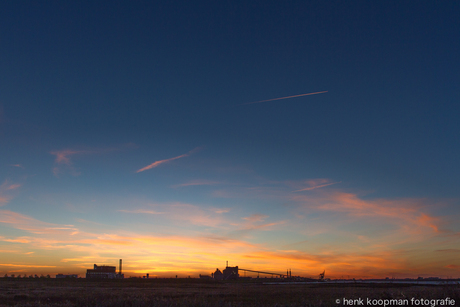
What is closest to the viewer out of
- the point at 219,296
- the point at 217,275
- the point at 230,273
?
the point at 219,296

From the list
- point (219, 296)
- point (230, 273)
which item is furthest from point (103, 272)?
point (219, 296)

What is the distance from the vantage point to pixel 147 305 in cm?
2580

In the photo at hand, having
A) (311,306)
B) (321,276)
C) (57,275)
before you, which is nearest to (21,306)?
(311,306)

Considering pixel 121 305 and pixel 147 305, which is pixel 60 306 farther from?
pixel 147 305

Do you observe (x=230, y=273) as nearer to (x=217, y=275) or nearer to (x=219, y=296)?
(x=217, y=275)

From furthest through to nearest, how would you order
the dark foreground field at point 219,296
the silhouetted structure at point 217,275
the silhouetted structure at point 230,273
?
1. the silhouetted structure at point 217,275
2. the silhouetted structure at point 230,273
3. the dark foreground field at point 219,296

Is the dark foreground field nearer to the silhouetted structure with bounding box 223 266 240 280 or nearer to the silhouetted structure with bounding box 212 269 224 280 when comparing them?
the silhouetted structure with bounding box 223 266 240 280

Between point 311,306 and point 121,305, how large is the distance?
568 inches

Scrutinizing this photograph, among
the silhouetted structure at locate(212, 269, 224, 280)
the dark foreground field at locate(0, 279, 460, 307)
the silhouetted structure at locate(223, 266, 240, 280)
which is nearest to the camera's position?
the dark foreground field at locate(0, 279, 460, 307)

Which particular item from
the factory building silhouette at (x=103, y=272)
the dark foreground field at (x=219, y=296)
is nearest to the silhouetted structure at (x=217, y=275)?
the factory building silhouette at (x=103, y=272)

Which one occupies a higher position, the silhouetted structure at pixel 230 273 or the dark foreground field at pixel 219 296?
the dark foreground field at pixel 219 296

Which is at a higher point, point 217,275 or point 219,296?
point 219,296

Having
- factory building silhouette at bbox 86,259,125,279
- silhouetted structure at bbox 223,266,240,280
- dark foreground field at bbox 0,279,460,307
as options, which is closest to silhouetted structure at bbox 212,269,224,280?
silhouetted structure at bbox 223,266,240,280

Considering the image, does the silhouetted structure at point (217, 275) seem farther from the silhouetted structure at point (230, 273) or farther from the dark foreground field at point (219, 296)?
the dark foreground field at point (219, 296)
